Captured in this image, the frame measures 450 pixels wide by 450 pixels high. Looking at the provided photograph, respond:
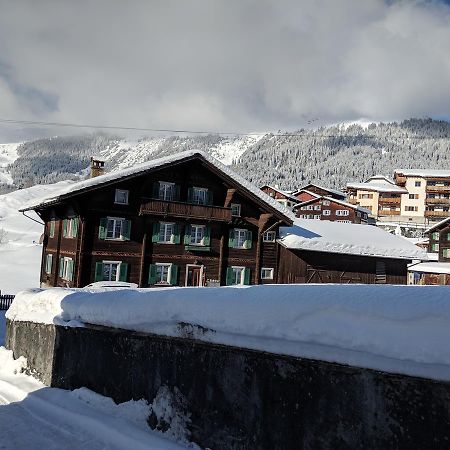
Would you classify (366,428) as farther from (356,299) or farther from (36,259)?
(36,259)

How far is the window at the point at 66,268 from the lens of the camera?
84.4 ft

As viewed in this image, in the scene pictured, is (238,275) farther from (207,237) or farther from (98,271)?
(98,271)


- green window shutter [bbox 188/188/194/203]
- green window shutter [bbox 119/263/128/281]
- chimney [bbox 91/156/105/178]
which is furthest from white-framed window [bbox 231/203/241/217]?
chimney [bbox 91/156/105/178]

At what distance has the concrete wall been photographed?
158 inches

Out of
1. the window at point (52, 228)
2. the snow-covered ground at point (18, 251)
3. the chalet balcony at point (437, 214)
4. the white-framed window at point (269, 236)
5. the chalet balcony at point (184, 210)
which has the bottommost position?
the snow-covered ground at point (18, 251)

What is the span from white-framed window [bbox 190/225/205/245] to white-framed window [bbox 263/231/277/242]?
4513mm

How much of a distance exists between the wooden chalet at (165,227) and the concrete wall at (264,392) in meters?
17.5

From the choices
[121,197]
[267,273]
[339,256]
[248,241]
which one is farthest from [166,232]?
[339,256]

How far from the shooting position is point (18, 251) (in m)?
66.0

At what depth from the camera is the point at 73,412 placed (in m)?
7.05

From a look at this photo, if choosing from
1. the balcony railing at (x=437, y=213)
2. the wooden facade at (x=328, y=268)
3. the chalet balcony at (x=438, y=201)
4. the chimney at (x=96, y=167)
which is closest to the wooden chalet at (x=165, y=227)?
the wooden facade at (x=328, y=268)

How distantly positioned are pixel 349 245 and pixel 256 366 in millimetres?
27118

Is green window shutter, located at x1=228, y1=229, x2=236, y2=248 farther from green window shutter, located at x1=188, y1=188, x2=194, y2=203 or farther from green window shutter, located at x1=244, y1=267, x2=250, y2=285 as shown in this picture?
green window shutter, located at x1=188, y1=188, x2=194, y2=203

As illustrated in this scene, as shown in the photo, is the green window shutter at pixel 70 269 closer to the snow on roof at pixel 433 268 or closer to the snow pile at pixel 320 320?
the snow pile at pixel 320 320
